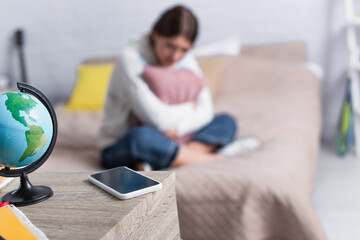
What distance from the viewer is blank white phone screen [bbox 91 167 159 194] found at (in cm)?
65

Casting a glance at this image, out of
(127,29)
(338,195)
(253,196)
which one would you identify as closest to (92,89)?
(127,29)

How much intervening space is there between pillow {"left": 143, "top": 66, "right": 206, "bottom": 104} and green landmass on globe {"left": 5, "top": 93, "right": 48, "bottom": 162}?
3.19ft

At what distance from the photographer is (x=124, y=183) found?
0.67 meters

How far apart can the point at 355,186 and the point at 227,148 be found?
2.55 ft

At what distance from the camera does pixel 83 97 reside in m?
2.65

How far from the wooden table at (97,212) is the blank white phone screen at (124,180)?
0.06ft

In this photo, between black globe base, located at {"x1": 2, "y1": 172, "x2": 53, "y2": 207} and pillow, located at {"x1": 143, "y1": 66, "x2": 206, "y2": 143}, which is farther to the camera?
pillow, located at {"x1": 143, "y1": 66, "x2": 206, "y2": 143}

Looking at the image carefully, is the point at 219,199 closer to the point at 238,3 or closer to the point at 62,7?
the point at 238,3

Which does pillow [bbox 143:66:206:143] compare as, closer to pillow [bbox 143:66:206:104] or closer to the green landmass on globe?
pillow [bbox 143:66:206:104]

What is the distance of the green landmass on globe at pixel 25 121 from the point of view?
611 millimetres

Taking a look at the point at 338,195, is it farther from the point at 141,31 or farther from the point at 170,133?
the point at 141,31

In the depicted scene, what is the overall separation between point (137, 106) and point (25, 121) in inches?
37.0

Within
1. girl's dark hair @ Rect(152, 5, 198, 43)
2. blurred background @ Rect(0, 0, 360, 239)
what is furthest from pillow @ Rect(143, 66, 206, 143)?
blurred background @ Rect(0, 0, 360, 239)

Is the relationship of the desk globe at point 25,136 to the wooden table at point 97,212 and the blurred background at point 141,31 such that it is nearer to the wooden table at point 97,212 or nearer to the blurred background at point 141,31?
the wooden table at point 97,212
